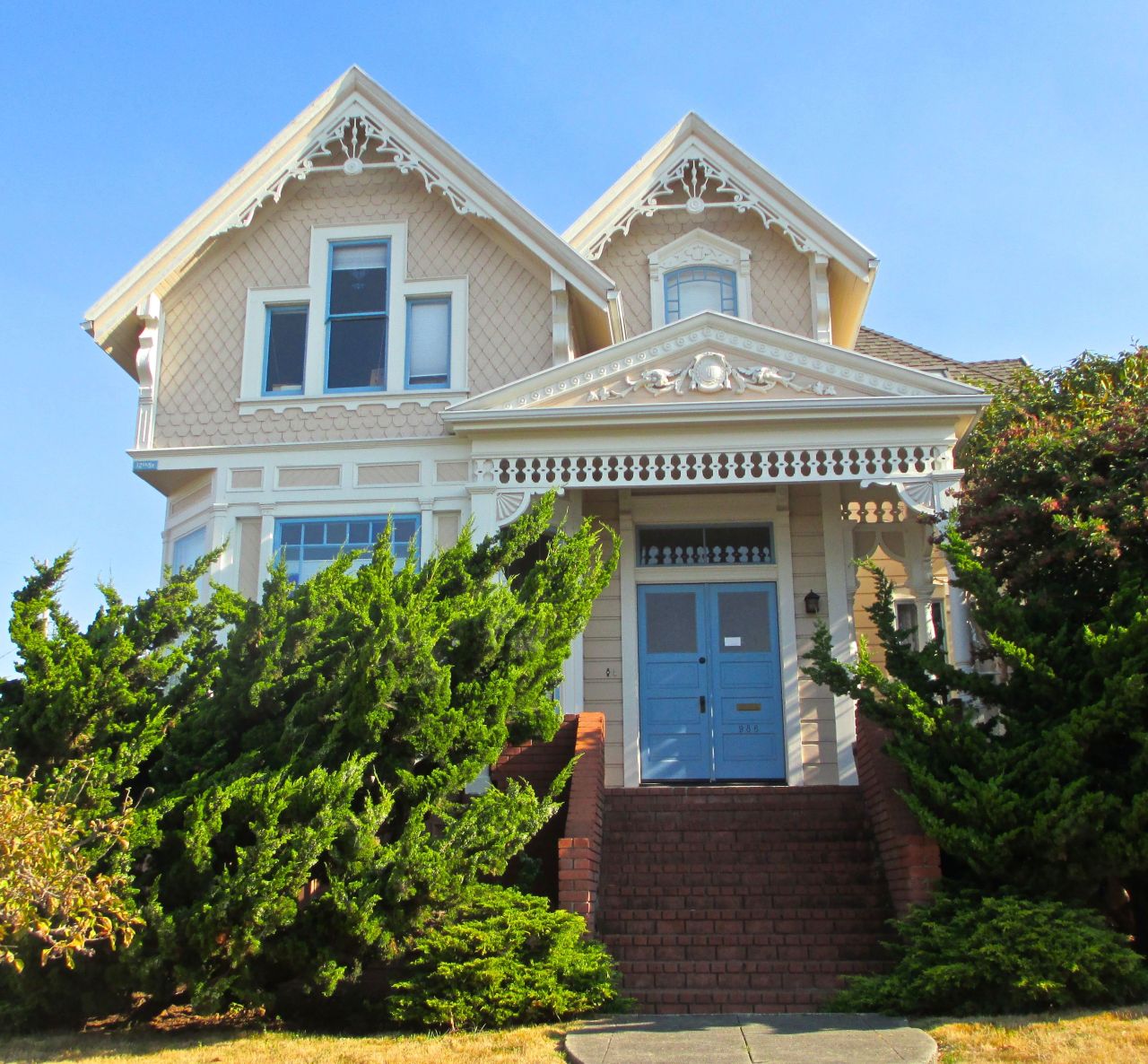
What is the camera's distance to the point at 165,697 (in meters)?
8.66

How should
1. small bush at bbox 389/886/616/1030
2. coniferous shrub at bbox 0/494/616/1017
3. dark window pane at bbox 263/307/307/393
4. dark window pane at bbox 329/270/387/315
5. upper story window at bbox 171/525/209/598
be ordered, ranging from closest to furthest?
1. coniferous shrub at bbox 0/494/616/1017
2. small bush at bbox 389/886/616/1030
3. upper story window at bbox 171/525/209/598
4. dark window pane at bbox 263/307/307/393
5. dark window pane at bbox 329/270/387/315

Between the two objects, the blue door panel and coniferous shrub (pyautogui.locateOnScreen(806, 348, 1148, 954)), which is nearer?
coniferous shrub (pyautogui.locateOnScreen(806, 348, 1148, 954))

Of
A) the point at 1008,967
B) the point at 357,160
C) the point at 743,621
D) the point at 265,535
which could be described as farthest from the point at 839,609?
the point at 357,160

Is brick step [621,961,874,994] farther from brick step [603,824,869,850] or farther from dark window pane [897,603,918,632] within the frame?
→ dark window pane [897,603,918,632]

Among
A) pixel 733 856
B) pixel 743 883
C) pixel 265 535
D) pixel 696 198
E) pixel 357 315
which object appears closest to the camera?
pixel 743 883

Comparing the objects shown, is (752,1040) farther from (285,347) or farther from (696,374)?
(285,347)

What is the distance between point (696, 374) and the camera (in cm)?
1235

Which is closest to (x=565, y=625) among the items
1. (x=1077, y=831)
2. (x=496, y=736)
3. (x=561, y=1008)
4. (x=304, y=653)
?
(x=496, y=736)

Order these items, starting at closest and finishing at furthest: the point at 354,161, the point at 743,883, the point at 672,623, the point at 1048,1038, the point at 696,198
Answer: the point at 1048,1038, the point at 743,883, the point at 672,623, the point at 354,161, the point at 696,198

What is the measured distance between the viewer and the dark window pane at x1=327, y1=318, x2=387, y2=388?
44.6 ft

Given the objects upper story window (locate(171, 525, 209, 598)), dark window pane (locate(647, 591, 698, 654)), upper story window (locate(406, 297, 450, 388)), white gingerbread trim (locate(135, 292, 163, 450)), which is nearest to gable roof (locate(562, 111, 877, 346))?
upper story window (locate(406, 297, 450, 388))

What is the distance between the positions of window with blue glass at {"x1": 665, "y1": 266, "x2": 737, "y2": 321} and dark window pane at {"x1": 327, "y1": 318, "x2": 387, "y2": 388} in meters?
3.69

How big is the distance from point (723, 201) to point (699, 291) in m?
1.20

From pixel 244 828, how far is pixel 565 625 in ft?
9.27
